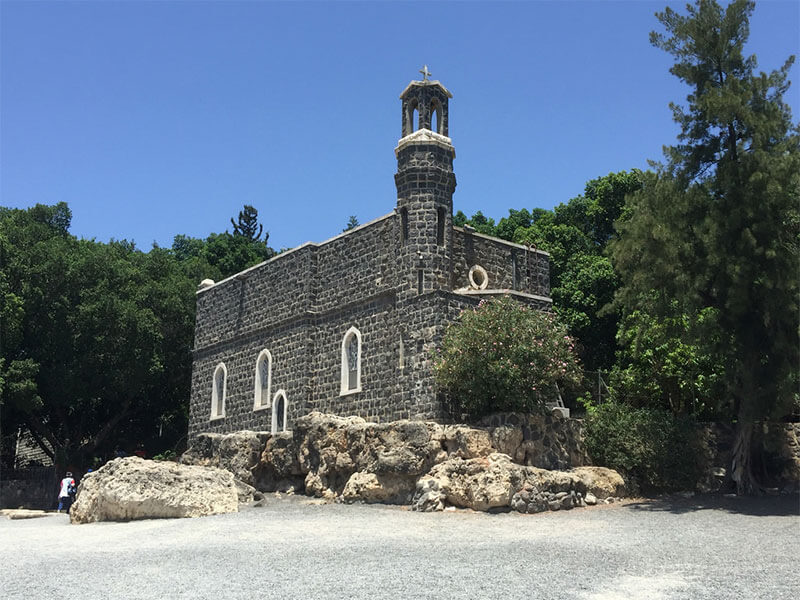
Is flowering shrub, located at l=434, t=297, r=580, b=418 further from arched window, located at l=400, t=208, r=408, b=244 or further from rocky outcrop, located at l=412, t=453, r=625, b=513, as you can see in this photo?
arched window, located at l=400, t=208, r=408, b=244

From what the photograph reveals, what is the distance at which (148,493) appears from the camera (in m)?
17.4

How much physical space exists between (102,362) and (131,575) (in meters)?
23.2

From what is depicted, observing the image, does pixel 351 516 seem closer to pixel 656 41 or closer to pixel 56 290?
pixel 656 41

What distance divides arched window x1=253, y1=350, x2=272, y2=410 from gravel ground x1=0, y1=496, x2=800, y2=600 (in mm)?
9612

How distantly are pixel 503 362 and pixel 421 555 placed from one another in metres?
8.09

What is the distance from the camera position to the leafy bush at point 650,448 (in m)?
20.1

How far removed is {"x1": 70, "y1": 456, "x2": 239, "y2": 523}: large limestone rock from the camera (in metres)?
17.4

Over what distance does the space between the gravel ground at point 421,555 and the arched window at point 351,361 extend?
6396mm

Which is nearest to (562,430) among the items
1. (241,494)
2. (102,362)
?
(241,494)

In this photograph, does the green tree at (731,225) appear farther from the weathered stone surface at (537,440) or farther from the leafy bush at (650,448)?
the weathered stone surface at (537,440)

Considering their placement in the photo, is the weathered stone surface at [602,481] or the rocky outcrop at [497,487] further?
the weathered stone surface at [602,481]

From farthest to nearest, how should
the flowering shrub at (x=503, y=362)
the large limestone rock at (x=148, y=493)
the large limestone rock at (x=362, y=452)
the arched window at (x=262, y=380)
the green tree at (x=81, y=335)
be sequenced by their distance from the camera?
the green tree at (x=81, y=335) < the arched window at (x=262, y=380) < the flowering shrub at (x=503, y=362) < the large limestone rock at (x=362, y=452) < the large limestone rock at (x=148, y=493)

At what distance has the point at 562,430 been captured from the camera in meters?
20.7

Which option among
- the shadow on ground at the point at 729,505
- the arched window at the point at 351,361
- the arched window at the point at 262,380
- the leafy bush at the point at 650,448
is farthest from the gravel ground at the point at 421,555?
the arched window at the point at 262,380
